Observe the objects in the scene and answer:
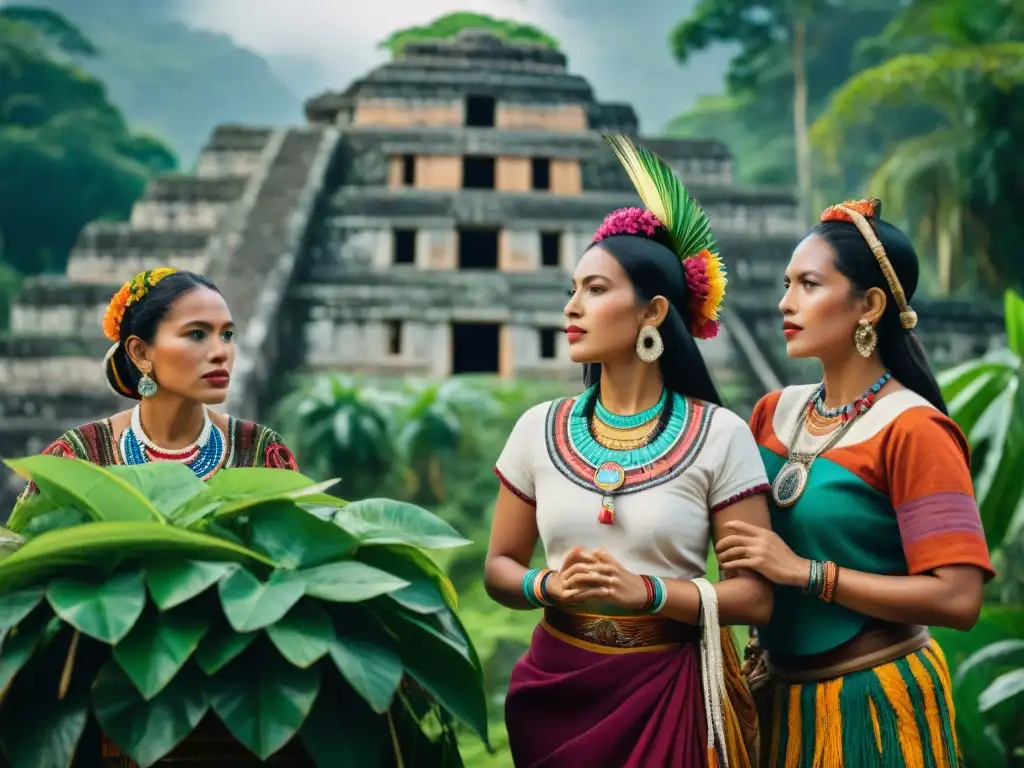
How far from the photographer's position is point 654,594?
328cm

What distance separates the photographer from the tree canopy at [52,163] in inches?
1166

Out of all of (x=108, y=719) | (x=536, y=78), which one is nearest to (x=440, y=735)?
(x=108, y=719)

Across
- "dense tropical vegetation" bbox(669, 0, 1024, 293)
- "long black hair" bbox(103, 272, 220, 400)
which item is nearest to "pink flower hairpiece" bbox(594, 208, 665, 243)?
"long black hair" bbox(103, 272, 220, 400)

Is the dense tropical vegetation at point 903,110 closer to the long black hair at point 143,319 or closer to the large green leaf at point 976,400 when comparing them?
the large green leaf at point 976,400

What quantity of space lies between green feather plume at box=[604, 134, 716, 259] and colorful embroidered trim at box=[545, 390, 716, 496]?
46 cm

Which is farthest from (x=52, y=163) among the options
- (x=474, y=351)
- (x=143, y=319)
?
(x=143, y=319)

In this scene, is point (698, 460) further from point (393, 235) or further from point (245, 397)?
point (393, 235)

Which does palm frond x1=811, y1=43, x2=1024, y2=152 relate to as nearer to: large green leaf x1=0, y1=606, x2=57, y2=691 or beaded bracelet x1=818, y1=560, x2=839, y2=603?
beaded bracelet x1=818, y1=560, x2=839, y2=603

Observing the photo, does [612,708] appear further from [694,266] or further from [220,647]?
[694,266]

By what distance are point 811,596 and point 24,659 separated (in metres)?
2.05

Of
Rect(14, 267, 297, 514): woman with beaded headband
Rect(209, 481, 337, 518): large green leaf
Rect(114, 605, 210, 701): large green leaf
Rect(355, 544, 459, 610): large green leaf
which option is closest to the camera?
Rect(114, 605, 210, 701): large green leaf

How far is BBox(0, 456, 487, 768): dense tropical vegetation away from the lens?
8.89 feet

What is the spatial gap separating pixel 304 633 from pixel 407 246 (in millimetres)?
17238

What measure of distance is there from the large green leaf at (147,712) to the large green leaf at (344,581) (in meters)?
0.30
